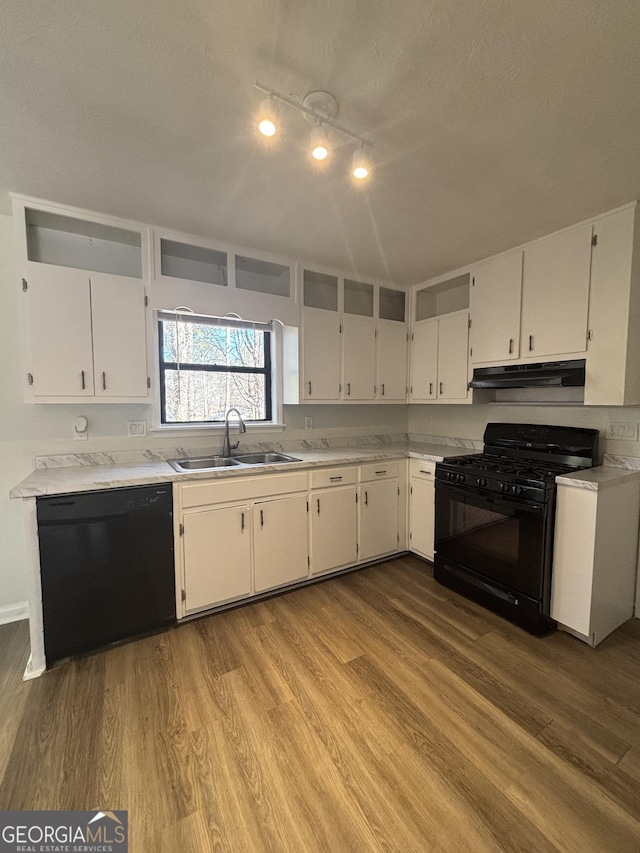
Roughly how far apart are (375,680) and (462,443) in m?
2.26

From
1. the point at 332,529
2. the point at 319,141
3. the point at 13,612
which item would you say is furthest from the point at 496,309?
the point at 13,612

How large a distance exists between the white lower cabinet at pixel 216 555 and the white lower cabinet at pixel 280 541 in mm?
80

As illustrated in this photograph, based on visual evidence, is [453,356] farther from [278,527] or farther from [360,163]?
[278,527]

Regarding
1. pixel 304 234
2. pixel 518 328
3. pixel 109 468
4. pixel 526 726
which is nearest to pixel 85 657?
pixel 109 468

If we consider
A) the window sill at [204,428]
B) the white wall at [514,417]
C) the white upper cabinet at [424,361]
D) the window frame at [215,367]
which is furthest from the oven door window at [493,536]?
the window frame at [215,367]

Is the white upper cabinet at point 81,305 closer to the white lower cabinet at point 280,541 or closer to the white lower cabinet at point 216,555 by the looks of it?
the white lower cabinet at point 216,555

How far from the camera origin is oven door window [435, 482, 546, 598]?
85.2 inches

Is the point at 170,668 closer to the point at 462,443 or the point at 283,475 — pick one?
the point at 283,475

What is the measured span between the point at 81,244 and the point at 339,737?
124 inches

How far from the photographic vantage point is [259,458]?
2979 mm

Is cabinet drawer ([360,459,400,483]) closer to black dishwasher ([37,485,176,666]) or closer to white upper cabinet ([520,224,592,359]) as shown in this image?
white upper cabinet ([520,224,592,359])

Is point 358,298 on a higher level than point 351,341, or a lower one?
higher

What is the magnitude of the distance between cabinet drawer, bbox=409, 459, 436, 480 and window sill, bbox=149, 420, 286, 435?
1226 mm

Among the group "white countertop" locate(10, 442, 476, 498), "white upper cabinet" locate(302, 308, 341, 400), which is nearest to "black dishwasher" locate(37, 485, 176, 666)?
"white countertop" locate(10, 442, 476, 498)
